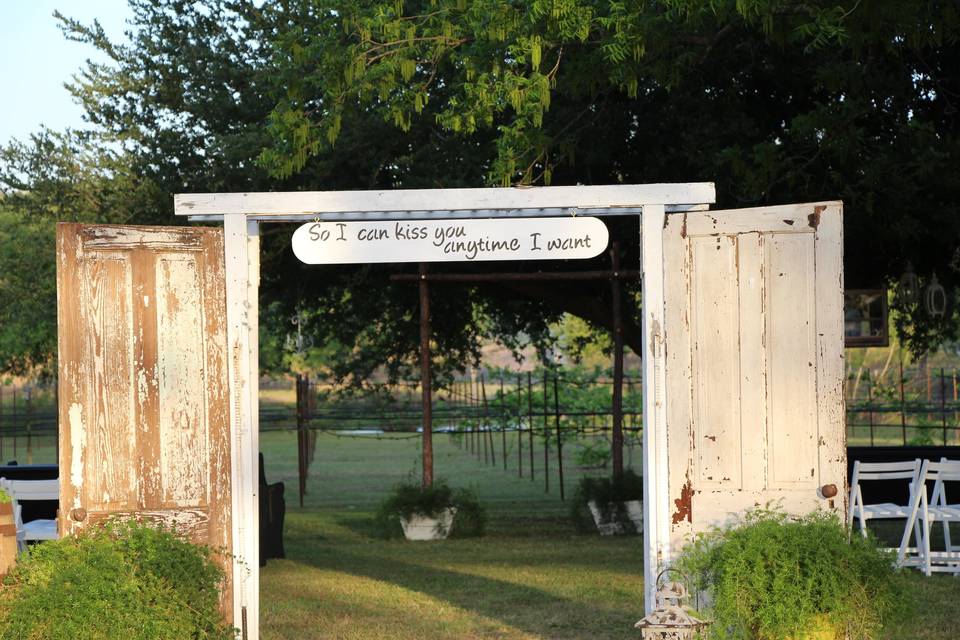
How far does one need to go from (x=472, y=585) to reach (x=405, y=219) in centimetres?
455

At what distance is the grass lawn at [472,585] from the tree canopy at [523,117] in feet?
9.69

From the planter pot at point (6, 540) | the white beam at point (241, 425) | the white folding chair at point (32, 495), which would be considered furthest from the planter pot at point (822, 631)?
the white folding chair at point (32, 495)

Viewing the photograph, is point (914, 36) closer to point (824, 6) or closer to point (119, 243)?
point (824, 6)

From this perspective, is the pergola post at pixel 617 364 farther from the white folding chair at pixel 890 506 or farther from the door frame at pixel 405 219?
the door frame at pixel 405 219

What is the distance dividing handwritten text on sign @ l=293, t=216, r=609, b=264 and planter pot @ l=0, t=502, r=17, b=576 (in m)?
1.85

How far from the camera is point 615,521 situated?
1374 centimetres

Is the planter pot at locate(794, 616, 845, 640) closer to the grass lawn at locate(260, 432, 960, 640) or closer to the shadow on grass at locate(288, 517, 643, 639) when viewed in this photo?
the grass lawn at locate(260, 432, 960, 640)

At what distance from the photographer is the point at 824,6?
10016 millimetres

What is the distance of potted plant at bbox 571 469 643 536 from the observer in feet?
44.9

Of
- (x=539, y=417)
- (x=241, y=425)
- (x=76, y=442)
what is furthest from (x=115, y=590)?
(x=539, y=417)

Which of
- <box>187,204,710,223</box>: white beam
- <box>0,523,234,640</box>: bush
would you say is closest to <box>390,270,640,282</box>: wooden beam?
<box>187,204,710,223</box>: white beam

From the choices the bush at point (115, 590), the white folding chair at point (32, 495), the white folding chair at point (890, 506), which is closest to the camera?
the bush at point (115, 590)

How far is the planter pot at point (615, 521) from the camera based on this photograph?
537 inches

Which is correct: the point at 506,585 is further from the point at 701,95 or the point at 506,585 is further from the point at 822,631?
the point at 701,95
